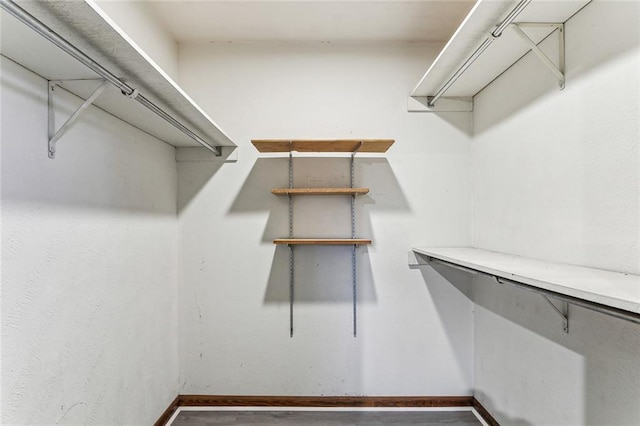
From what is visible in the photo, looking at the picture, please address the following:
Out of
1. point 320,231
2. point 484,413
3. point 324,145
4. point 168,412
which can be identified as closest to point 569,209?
point 324,145

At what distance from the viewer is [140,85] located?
47.4 inches

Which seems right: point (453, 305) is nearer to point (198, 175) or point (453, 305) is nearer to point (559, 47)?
point (559, 47)

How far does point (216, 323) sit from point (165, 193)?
971mm

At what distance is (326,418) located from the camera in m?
2.01

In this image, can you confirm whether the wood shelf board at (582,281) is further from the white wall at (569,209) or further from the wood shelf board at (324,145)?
the wood shelf board at (324,145)

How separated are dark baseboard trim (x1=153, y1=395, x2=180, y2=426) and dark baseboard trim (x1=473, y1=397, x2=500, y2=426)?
2059 millimetres

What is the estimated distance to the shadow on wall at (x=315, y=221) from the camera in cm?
217

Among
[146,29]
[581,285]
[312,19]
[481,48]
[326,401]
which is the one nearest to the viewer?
[581,285]

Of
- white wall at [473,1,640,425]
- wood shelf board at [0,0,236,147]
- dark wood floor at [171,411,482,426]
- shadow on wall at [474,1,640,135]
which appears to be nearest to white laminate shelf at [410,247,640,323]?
white wall at [473,1,640,425]

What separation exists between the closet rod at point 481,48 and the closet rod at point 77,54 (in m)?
1.54

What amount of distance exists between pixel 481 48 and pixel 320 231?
140 cm

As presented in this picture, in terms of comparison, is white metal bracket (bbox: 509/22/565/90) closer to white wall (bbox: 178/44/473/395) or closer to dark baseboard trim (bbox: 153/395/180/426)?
white wall (bbox: 178/44/473/395)

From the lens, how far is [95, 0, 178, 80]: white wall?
1.51 meters

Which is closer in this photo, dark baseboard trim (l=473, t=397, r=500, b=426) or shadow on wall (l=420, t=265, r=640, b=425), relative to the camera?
shadow on wall (l=420, t=265, r=640, b=425)
